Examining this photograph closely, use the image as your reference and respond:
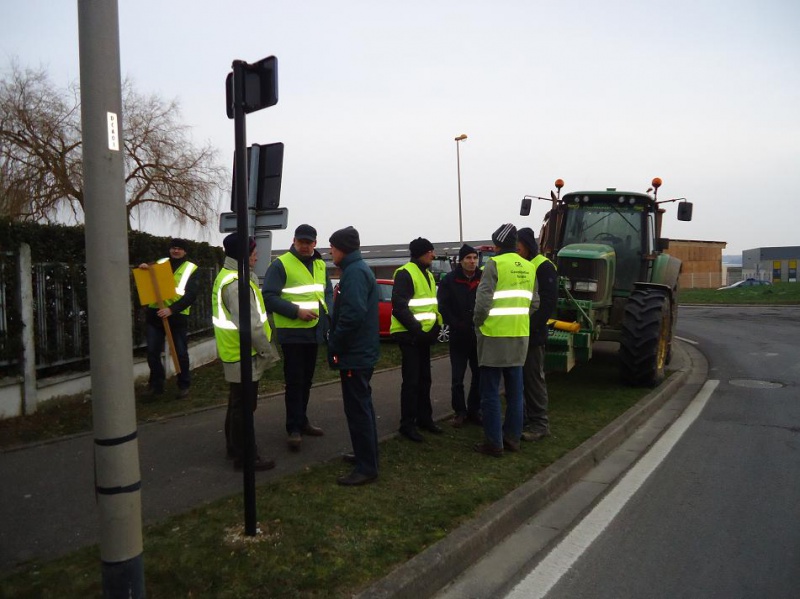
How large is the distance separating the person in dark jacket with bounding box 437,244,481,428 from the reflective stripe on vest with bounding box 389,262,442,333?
53 cm

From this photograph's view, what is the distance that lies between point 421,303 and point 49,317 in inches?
167

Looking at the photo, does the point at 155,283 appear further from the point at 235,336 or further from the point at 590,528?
the point at 590,528

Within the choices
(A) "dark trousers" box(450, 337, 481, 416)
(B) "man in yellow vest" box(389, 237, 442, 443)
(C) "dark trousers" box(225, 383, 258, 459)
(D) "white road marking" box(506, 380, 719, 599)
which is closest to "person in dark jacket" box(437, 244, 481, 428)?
(A) "dark trousers" box(450, 337, 481, 416)

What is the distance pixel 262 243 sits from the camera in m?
6.28

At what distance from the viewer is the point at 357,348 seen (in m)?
4.98

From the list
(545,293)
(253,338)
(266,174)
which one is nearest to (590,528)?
(545,293)

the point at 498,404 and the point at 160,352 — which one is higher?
the point at 160,352

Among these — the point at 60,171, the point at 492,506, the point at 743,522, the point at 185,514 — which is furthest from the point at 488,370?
the point at 60,171

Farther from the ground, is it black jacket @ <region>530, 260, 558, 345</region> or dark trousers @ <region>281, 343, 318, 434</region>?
black jacket @ <region>530, 260, 558, 345</region>

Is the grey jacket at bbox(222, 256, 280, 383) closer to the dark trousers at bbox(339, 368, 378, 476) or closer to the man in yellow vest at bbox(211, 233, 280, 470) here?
the man in yellow vest at bbox(211, 233, 280, 470)

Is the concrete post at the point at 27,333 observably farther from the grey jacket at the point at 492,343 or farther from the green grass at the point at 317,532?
the grey jacket at the point at 492,343

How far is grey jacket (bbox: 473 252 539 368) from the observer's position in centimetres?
582

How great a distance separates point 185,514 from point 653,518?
3236 millimetres

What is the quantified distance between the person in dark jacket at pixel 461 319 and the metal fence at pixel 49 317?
3.77 metres
